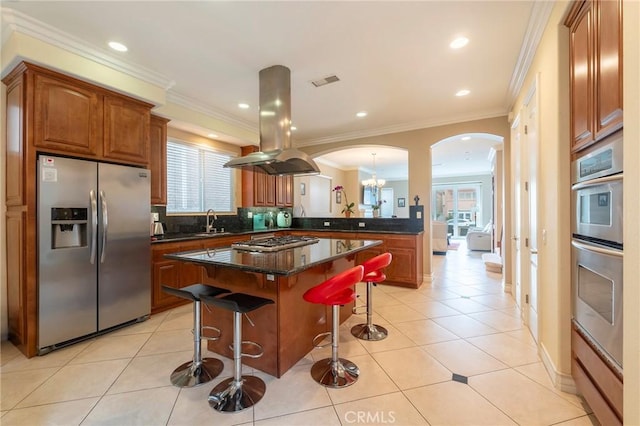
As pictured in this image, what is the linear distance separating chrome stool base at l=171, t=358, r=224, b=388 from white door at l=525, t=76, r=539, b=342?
2.75 meters

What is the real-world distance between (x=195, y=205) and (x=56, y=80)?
2.34m

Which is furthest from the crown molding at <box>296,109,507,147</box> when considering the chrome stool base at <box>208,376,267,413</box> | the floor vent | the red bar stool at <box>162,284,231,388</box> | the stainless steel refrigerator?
the chrome stool base at <box>208,376,267,413</box>

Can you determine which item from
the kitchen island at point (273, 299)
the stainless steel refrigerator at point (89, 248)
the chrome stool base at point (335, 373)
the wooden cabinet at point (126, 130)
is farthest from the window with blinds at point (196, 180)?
the chrome stool base at point (335, 373)

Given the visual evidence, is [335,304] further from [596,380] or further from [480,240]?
[480,240]

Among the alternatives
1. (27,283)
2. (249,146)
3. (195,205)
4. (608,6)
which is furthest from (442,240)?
(27,283)

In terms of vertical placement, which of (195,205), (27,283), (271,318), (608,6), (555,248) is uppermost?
(608,6)

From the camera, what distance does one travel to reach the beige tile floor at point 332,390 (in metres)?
1.62

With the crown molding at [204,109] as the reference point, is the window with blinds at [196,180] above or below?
below

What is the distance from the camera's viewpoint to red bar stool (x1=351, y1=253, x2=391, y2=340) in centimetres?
245

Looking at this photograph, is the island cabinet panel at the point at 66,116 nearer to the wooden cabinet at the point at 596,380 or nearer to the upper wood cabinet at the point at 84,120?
the upper wood cabinet at the point at 84,120

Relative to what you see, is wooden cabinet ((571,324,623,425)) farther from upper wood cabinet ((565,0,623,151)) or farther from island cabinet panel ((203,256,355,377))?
island cabinet panel ((203,256,355,377))

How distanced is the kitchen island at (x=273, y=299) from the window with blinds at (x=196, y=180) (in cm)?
232

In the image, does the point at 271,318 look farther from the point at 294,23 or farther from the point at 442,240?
the point at 442,240

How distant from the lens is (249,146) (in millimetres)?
5113
